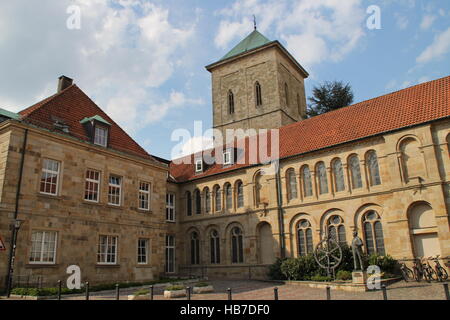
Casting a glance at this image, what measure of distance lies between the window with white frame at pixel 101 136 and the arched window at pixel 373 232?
1632cm

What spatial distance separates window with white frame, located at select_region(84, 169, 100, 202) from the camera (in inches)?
850

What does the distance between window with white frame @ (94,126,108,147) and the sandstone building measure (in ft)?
0.24

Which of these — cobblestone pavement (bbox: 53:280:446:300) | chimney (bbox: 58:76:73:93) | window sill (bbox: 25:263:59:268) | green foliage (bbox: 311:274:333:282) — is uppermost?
chimney (bbox: 58:76:73:93)

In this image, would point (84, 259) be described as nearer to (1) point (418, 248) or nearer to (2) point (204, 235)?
(2) point (204, 235)

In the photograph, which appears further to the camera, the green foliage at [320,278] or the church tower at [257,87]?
the church tower at [257,87]

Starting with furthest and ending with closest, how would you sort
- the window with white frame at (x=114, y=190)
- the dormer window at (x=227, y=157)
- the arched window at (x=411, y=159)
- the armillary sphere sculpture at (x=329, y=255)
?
the dormer window at (x=227, y=157) < the window with white frame at (x=114, y=190) < the arched window at (x=411, y=159) < the armillary sphere sculpture at (x=329, y=255)

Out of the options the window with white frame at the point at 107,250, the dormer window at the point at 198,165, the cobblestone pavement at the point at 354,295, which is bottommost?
the cobblestone pavement at the point at 354,295

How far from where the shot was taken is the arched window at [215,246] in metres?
30.2

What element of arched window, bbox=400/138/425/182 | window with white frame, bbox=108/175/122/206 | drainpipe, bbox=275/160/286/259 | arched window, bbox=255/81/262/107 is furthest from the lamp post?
arched window, bbox=255/81/262/107

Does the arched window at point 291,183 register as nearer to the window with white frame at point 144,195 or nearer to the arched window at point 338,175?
the arched window at point 338,175

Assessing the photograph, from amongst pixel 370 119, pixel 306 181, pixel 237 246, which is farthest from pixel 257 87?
pixel 237 246

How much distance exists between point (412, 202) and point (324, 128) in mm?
8953

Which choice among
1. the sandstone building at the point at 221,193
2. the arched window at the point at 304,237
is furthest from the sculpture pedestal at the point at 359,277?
the arched window at the point at 304,237

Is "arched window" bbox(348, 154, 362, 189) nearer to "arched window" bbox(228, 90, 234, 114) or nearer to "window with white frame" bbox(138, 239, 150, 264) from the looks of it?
"window with white frame" bbox(138, 239, 150, 264)
